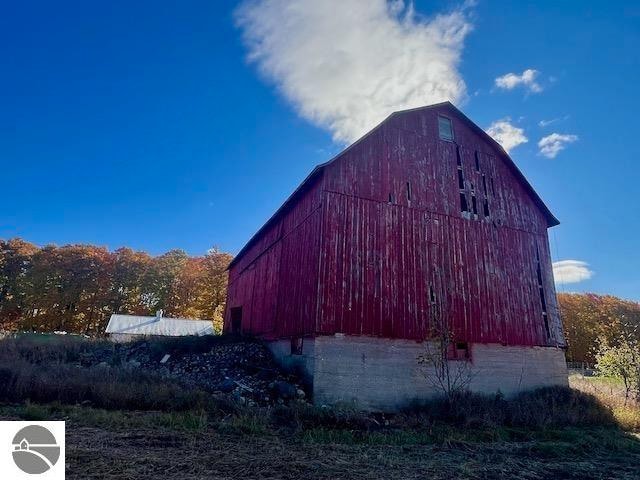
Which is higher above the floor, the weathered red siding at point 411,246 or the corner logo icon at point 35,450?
the weathered red siding at point 411,246

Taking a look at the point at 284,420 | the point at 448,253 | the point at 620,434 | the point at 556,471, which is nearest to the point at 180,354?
the point at 284,420

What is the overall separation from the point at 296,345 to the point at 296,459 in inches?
290

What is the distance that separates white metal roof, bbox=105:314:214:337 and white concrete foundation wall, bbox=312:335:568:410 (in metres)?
28.4

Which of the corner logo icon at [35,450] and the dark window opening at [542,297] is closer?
the corner logo icon at [35,450]

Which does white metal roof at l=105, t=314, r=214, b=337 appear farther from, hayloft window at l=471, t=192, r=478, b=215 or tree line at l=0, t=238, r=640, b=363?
hayloft window at l=471, t=192, r=478, b=215

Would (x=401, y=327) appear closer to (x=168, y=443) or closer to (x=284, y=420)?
(x=284, y=420)

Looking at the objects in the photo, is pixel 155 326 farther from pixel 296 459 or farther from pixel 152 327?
pixel 296 459

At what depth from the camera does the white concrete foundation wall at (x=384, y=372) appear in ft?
39.1

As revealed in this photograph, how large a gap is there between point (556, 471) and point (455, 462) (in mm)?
1796

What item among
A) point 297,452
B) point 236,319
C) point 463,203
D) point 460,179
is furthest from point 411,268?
point 236,319

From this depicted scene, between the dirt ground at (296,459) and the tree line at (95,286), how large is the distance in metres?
41.4

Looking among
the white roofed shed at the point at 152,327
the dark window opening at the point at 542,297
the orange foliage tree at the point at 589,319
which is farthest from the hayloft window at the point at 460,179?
the orange foliage tree at the point at 589,319

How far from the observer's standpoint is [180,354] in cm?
1700

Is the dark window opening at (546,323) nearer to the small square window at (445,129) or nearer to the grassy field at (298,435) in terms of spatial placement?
the grassy field at (298,435)
